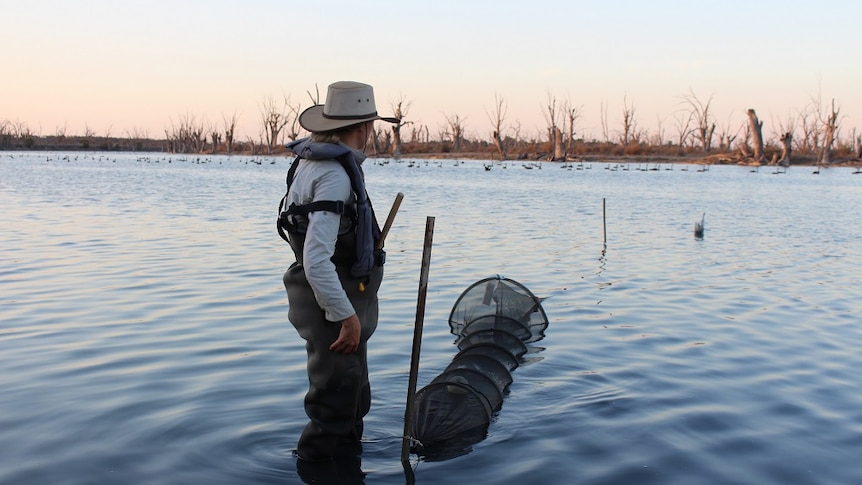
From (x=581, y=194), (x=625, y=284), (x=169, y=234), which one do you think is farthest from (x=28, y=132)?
(x=625, y=284)

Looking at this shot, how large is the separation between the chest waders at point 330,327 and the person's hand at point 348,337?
6 cm

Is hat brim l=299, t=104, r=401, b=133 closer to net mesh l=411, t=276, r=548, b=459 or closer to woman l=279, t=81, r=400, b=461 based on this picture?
woman l=279, t=81, r=400, b=461

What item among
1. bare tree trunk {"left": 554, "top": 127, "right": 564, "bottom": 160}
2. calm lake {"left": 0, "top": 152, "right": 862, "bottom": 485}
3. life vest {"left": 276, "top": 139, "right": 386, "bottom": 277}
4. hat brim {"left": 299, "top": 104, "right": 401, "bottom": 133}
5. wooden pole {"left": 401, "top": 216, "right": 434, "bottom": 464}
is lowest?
calm lake {"left": 0, "top": 152, "right": 862, "bottom": 485}

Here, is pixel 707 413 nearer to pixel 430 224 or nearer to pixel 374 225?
pixel 430 224

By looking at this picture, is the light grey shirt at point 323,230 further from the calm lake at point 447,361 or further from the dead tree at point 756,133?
the dead tree at point 756,133

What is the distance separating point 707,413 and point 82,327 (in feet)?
19.0

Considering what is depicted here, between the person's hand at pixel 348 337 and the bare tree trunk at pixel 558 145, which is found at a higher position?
the bare tree trunk at pixel 558 145

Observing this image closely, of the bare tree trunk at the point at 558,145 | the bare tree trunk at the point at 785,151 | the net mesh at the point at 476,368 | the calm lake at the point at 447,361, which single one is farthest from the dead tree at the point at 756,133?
the net mesh at the point at 476,368

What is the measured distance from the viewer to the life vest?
13.5 ft

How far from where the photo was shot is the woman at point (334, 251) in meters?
4.06

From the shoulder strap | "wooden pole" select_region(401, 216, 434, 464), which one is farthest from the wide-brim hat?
"wooden pole" select_region(401, 216, 434, 464)

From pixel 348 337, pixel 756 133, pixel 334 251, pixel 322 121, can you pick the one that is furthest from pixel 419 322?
pixel 756 133

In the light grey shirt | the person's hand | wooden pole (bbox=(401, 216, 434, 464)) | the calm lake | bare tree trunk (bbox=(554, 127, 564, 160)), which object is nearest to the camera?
the light grey shirt

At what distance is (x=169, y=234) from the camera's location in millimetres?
16891
